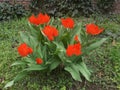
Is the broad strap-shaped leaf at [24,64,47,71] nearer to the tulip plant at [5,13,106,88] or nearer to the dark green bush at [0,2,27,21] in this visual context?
the tulip plant at [5,13,106,88]

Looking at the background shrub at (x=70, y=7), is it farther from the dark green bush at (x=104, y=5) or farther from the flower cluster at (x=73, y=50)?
the flower cluster at (x=73, y=50)

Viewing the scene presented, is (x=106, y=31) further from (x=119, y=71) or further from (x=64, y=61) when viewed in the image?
(x=64, y=61)

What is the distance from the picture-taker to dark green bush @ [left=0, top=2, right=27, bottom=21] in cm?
717

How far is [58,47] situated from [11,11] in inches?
146

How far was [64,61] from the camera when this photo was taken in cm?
392

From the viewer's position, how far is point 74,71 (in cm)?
392

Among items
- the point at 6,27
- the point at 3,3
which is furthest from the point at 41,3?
the point at 6,27

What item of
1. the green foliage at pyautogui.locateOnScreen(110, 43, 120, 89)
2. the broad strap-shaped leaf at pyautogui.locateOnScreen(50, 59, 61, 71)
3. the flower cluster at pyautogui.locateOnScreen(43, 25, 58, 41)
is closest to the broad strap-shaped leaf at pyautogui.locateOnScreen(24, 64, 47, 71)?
the broad strap-shaped leaf at pyautogui.locateOnScreen(50, 59, 61, 71)

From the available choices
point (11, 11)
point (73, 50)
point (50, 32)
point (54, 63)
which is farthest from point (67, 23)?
point (11, 11)

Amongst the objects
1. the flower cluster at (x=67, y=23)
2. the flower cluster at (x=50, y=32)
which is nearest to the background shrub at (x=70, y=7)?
the flower cluster at (x=67, y=23)

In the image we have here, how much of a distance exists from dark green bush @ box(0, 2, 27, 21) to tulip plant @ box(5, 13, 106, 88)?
3148 mm

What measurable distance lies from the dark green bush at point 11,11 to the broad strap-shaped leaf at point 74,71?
139 inches

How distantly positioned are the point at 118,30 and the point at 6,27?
2397 mm

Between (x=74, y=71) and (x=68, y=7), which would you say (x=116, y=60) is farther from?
(x=68, y=7)
